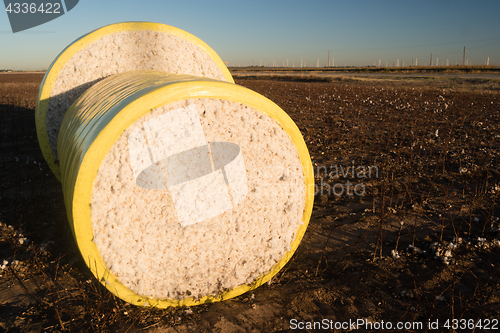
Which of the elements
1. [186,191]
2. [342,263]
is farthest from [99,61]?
[342,263]

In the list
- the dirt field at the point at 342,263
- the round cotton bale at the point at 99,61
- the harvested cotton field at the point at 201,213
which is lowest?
the dirt field at the point at 342,263

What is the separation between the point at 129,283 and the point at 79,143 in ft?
4.67

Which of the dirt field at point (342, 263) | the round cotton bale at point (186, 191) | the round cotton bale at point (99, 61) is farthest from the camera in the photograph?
the round cotton bale at point (99, 61)

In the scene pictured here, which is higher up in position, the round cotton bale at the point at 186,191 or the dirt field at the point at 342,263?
the round cotton bale at the point at 186,191

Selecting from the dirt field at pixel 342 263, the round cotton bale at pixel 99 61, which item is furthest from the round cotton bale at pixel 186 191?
the round cotton bale at pixel 99 61

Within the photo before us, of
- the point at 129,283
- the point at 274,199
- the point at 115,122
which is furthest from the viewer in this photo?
the point at 274,199

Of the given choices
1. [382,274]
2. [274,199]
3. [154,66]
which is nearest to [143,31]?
[154,66]

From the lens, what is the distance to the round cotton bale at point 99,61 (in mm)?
5910

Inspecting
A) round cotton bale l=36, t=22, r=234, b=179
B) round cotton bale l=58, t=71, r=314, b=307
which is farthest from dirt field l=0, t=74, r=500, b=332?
round cotton bale l=36, t=22, r=234, b=179

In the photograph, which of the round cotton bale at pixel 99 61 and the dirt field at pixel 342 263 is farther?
the round cotton bale at pixel 99 61

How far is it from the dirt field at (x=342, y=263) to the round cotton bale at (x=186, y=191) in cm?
37

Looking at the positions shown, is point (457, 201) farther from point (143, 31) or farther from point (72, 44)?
point (72, 44)

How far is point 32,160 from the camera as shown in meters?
8.17

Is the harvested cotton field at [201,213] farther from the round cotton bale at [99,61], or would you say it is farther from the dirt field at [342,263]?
the round cotton bale at [99,61]
